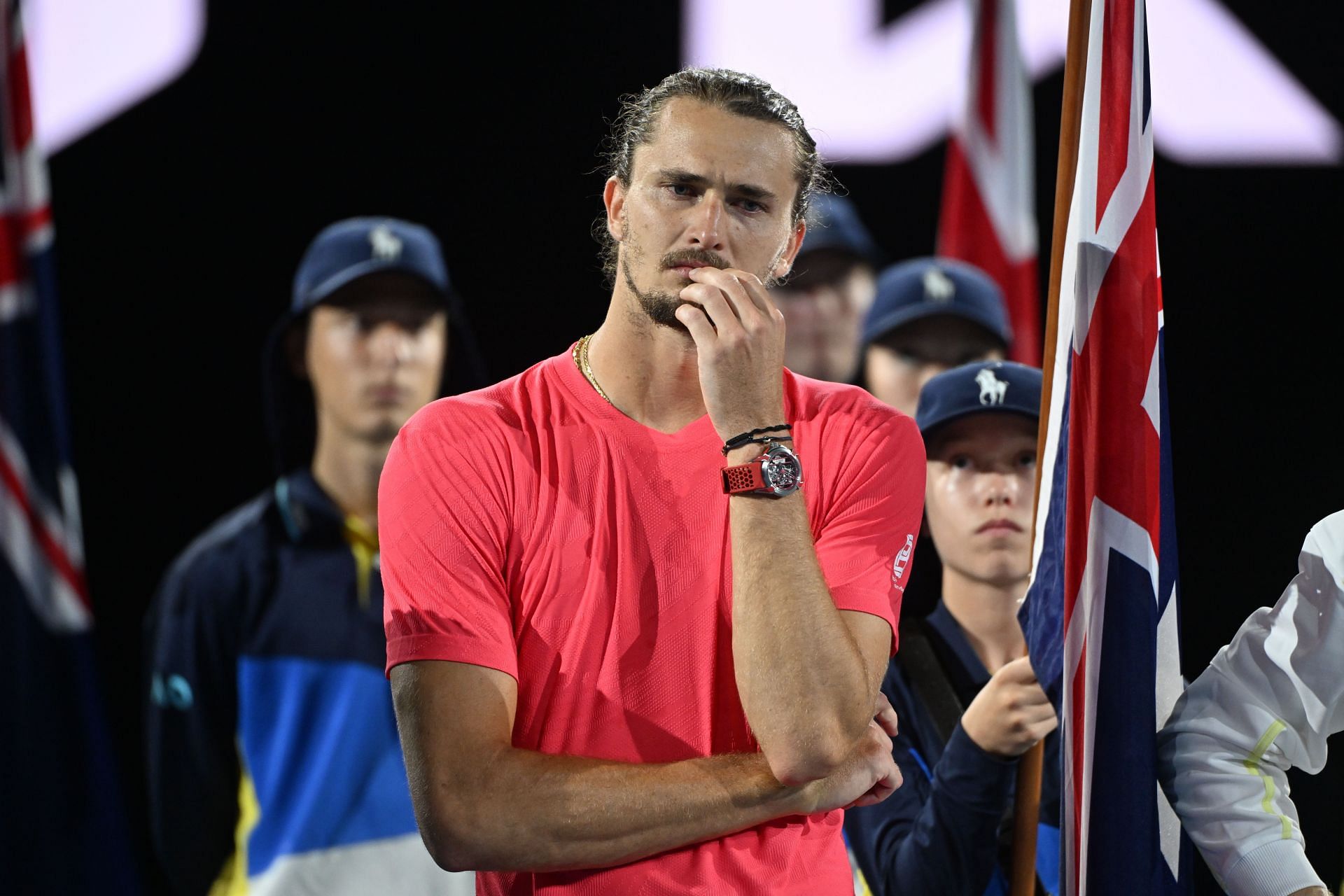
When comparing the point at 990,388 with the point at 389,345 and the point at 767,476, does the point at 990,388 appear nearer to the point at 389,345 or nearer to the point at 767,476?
the point at 767,476

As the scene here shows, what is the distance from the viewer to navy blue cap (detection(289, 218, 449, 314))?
4.23m

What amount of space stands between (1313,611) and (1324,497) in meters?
2.91

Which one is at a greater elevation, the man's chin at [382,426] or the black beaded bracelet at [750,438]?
the man's chin at [382,426]

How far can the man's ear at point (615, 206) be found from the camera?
6.67ft

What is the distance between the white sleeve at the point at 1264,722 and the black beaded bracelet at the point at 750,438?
79cm

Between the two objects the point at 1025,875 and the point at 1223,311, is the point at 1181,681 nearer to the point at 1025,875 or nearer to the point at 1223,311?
the point at 1025,875

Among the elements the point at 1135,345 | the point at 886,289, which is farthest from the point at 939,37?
the point at 1135,345

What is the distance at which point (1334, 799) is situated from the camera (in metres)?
3.39

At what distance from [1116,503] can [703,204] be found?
0.78m

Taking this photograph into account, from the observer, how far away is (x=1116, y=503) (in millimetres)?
2047

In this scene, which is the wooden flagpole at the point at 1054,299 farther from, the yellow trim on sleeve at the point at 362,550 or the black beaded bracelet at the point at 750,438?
the yellow trim on sleeve at the point at 362,550

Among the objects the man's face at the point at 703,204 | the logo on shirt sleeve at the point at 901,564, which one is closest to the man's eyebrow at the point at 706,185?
the man's face at the point at 703,204

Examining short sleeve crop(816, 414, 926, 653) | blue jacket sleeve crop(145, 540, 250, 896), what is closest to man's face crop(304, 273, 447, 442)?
blue jacket sleeve crop(145, 540, 250, 896)

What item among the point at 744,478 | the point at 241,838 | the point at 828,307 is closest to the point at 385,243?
the point at 828,307
